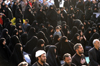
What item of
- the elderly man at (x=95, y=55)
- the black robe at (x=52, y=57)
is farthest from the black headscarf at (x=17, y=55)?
the elderly man at (x=95, y=55)

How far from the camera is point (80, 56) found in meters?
5.52

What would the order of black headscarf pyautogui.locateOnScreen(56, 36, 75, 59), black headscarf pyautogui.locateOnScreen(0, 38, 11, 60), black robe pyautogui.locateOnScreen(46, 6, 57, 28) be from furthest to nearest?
black robe pyautogui.locateOnScreen(46, 6, 57, 28) → black headscarf pyautogui.locateOnScreen(0, 38, 11, 60) → black headscarf pyautogui.locateOnScreen(56, 36, 75, 59)

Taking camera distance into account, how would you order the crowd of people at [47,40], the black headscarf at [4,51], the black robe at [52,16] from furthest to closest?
the black robe at [52,16]
the black headscarf at [4,51]
the crowd of people at [47,40]

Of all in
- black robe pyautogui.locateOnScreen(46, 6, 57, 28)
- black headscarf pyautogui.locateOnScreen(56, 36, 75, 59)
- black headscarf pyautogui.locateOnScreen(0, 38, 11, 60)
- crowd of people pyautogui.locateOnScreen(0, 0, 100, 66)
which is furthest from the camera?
black robe pyautogui.locateOnScreen(46, 6, 57, 28)

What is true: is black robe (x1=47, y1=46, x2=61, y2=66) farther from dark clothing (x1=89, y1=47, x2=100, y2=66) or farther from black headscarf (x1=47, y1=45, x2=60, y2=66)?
dark clothing (x1=89, y1=47, x2=100, y2=66)

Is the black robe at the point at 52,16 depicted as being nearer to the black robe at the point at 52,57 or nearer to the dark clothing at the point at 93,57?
the black robe at the point at 52,57

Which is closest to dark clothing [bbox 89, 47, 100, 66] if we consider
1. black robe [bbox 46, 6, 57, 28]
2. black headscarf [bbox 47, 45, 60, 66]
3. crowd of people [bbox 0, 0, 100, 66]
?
crowd of people [bbox 0, 0, 100, 66]

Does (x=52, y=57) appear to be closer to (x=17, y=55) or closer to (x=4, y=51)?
(x=17, y=55)

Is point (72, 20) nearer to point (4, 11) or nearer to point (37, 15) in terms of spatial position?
point (37, 15)

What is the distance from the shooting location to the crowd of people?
5.70 metres

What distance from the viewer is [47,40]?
862 cm

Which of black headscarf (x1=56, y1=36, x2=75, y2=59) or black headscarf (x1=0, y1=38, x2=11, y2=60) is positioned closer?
black headscarf (x1=56, y1=36, x2=75, y2=59)

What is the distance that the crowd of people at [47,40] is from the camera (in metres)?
5.70

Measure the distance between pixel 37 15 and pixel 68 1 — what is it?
5974 mm
